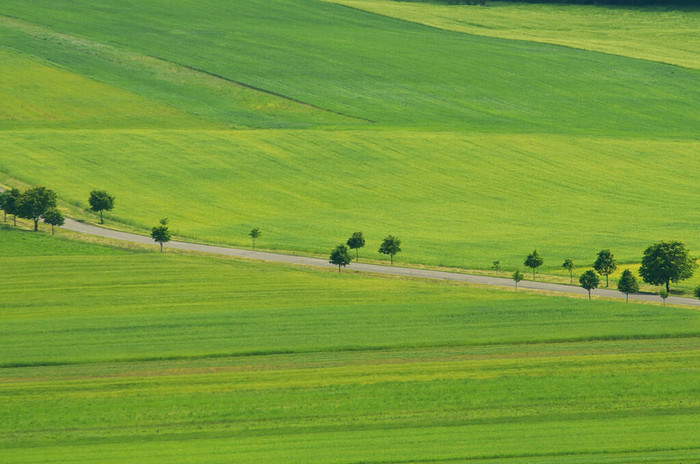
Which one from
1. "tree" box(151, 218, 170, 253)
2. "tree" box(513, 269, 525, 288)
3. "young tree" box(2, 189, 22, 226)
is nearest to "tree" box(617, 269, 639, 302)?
"tree" box(513, 269, 525, 288)

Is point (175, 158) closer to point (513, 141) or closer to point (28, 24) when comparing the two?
point (513, 141)

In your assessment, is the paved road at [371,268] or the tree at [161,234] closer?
the paved road at [371,268]

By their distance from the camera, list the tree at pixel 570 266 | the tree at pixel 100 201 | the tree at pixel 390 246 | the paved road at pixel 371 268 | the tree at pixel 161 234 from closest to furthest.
Answer: 1. the paved road at pixel 371 268
2. the tree at pixel 570 266
3. the tree at pixel 390 246
4. the tree at pixel 161 234
5. the tree at pixel 100 201

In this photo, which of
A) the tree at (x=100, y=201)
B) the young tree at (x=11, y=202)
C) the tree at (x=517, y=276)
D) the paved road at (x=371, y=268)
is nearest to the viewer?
the paved road at (x=371, y=268)

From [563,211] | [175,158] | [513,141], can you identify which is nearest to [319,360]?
[563,211]

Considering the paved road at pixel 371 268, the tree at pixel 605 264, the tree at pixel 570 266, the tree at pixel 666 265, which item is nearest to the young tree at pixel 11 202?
the paved road at pixel 371 268

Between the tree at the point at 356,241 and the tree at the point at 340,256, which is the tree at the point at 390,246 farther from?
the tree at the point at 340,256

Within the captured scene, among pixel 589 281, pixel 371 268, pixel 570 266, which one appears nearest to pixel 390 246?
pixel 371 268

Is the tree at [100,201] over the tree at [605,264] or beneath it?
over
